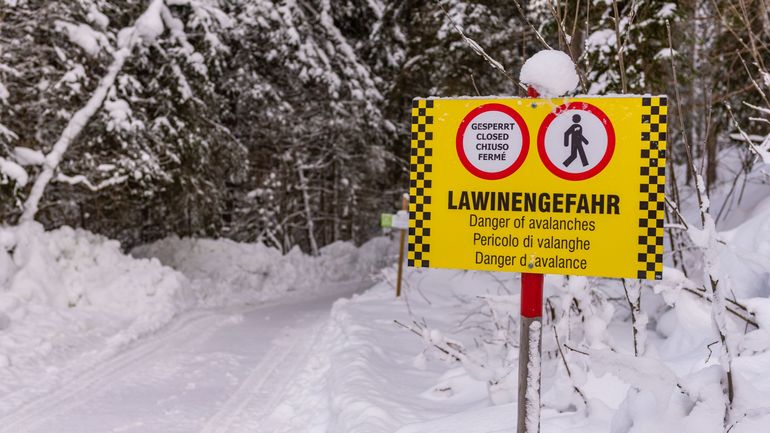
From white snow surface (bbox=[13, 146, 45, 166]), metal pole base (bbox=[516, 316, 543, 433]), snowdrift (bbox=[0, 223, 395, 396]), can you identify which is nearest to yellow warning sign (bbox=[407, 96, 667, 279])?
metal pole base (bbox=[516, 316, 543, 433])

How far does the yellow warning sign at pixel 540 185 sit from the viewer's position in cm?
267

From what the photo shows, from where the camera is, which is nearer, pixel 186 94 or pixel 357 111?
pixel 186 94

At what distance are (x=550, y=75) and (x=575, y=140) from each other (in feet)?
0.92

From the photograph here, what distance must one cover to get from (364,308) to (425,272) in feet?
11.5

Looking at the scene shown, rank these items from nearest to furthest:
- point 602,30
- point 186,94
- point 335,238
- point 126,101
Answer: point 602,30, point 126,101, point 186,94, point 335,238

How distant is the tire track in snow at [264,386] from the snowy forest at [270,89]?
12.7ft

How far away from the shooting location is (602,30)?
30.7ft

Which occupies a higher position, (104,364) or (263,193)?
(263,193)

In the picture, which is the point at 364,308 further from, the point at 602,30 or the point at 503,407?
the point at 503,407

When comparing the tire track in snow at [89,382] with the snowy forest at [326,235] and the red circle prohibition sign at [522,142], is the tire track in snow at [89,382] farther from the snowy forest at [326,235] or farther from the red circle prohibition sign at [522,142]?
the red circle prohibition sign at [522,142]

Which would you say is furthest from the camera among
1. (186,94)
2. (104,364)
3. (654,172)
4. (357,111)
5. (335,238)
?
(335,238)

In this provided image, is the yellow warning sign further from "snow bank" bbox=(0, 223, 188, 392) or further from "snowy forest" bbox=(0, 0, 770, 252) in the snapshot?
"snow bank" bbox=(0, 223, 188, 392)

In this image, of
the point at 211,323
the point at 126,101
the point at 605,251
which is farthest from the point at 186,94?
the point at 605,251

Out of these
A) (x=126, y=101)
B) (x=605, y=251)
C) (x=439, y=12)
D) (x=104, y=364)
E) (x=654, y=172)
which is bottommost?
(x=104, y=364)
